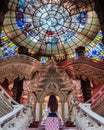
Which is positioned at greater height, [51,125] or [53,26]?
[53,26]

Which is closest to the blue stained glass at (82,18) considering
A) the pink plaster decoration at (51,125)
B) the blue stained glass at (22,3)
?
the blue stained glass at (22,3)

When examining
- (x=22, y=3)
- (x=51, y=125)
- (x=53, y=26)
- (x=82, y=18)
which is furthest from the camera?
(x=53, y=26)

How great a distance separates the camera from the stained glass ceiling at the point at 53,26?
14828mm

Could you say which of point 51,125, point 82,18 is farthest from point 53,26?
point 51,125

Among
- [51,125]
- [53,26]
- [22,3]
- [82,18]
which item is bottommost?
[51,125]

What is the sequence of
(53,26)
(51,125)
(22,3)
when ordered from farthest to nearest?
(53,26) → (22,3) → (51,125)

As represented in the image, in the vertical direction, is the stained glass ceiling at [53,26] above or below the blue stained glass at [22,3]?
below

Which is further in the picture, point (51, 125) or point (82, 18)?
point (82, 18)

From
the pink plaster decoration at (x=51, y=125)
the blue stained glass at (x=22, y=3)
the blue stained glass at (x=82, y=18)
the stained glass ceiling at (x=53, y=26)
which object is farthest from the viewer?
the blue stained glass at (x=82, y=18)

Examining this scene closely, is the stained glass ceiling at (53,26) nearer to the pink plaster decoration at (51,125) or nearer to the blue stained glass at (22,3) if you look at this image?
the blue stained glass at (22,3)

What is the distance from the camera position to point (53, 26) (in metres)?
15.7

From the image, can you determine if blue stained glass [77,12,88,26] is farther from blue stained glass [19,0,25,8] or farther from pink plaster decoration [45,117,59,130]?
pink plaster decoration [45,117,59,130]

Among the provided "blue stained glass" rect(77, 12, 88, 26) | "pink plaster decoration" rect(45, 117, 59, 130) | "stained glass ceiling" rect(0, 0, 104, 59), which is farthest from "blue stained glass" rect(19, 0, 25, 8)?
"pink plaster decoration" rect(45, 117, 59, 130)

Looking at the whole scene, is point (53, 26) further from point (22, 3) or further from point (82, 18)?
point (22, 3)
